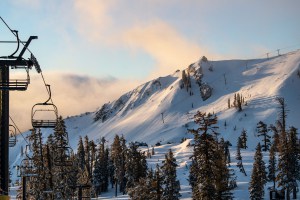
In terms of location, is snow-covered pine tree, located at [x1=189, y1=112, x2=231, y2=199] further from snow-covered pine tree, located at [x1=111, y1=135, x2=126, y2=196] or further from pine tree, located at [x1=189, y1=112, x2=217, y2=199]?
snow-covered pine tree, located at [x1=111, y1=135, x2=126, y2=196]

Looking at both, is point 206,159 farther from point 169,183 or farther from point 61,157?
point 169,183

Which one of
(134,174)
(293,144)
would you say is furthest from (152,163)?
(293,144)

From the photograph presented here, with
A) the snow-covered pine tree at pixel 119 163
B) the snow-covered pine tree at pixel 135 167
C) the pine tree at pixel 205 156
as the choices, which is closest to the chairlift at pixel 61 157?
the pine tree at pixel 205 156

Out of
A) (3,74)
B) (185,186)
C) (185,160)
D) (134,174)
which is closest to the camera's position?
(3,74)

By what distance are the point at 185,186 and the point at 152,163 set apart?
25.6 metres

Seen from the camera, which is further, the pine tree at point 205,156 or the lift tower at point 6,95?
the pine tree at point 205,156

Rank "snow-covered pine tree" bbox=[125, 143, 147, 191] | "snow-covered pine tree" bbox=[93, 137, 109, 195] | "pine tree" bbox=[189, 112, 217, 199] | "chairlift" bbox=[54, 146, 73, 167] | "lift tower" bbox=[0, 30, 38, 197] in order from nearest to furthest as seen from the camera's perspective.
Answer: "lift tower" bbox=[0, 30, 38, 197] < "chairlift" bbox=[54, 146, 73, 167] < "pine tree" bbox=[189, 112, 217, 199] < "snow-covered pine tree" bbox=[125, 143, 147, 191] < "snow-covered pine tree" bbox=[93, 137, 109, 195]

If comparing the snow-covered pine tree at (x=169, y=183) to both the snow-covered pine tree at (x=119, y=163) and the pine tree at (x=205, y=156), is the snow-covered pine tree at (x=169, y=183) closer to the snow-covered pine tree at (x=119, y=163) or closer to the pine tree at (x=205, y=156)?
the pine tree at (x=205, y=156)

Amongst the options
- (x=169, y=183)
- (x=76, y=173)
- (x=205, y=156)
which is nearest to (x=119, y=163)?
(x=76, y=173)

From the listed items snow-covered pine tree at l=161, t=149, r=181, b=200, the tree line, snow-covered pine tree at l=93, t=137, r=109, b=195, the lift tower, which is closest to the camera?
the lift tower

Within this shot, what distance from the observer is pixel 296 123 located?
199625 millimetres

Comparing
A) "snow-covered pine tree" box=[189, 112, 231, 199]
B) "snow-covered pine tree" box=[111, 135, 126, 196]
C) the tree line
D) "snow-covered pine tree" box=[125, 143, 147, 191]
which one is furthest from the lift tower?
"snow-covered pine tree" box=[111, 135, 126, 196]

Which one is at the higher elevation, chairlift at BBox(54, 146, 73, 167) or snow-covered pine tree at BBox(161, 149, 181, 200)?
chairlift at BBox(54, 146, 73, 167)

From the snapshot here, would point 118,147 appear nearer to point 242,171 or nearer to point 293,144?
point 242,171
